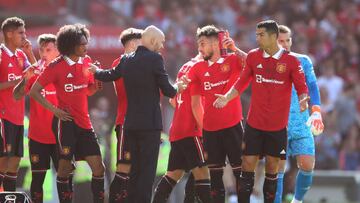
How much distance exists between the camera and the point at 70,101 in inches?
521

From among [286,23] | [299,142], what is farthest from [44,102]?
[286,23]

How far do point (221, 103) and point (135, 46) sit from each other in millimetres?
1418

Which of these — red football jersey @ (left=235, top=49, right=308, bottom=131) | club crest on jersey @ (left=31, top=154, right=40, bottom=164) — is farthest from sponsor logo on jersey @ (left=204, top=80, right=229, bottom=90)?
club crest on jersey @ (left=31, top=154, right=40, bottom=164)

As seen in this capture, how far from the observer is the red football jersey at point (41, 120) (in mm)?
13891

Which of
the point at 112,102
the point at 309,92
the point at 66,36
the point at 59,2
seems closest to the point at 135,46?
the point at 66,36

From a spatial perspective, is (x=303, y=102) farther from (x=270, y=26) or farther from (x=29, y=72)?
(x=29, y=72)

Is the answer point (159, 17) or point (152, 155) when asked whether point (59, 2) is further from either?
point (152, 155)

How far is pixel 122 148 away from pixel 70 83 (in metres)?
1.02

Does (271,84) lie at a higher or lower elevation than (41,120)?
higher

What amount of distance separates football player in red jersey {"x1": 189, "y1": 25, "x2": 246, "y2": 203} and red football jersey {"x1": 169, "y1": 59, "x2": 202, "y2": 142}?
14 centimetres

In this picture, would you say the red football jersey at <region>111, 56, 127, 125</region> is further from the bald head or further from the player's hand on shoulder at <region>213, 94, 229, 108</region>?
the player's hand on shoulder at <region>213, 94, 229, 108</region>

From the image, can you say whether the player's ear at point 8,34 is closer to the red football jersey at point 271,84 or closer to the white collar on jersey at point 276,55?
the red football jersey at point 271,84

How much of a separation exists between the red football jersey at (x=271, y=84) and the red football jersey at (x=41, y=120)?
8.12 ft

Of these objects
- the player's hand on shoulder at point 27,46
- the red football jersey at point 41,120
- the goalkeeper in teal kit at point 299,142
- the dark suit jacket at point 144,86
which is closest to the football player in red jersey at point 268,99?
the goalkeeper in teal kit at point 299,142
